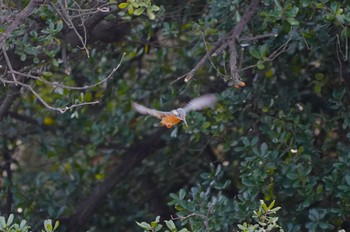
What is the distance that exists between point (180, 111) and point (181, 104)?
0.63 m

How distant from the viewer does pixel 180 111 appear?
3648 millimetres

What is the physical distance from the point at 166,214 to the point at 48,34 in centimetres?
181

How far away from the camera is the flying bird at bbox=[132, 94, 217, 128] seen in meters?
3.63

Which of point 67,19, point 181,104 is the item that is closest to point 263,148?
point 181,104

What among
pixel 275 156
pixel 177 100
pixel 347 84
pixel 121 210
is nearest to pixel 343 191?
pixel 275 156

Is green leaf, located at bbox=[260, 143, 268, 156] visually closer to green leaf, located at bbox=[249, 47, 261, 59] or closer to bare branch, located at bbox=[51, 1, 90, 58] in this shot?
green leaf, located at bbox=[249, 47, 261, 59]

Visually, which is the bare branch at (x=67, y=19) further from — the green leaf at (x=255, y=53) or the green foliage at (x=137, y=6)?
the green leaf at (x=255, y=53)

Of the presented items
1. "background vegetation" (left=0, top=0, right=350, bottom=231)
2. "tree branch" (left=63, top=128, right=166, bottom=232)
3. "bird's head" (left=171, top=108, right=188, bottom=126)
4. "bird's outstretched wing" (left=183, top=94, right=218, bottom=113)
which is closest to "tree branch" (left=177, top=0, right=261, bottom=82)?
"background vegetation" (left=0, top=0, right=350, bottom=231)

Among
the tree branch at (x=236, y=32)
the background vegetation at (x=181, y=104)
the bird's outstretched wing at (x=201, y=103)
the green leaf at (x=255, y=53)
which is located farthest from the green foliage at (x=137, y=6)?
the bird's outstretched wing at (x=201, y=103)

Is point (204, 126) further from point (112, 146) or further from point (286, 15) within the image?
point (112, 146)

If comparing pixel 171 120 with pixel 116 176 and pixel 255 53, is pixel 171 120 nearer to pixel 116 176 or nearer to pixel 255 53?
pixel 255 53

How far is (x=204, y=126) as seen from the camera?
3.69 meters

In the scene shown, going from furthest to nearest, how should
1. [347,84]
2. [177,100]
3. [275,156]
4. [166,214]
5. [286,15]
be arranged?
[166,214]
[177,100]
[347,84]
[275,156]
[286,15]

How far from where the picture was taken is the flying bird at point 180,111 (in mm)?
3631
